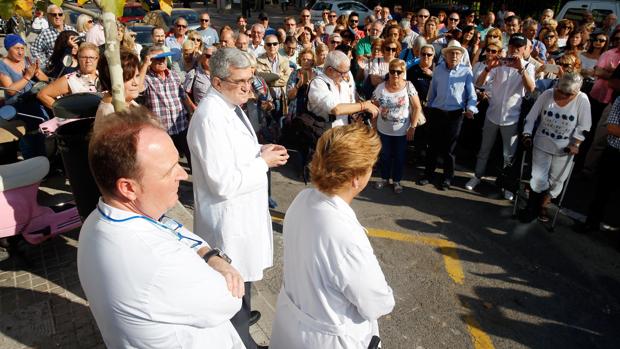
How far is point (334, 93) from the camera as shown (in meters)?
5.23

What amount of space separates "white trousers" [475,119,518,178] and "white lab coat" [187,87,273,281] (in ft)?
14.1

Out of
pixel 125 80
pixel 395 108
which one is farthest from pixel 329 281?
pixel 395 108

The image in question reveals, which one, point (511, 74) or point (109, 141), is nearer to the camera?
point (109, 141)

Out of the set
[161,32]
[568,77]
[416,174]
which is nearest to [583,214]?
[568,77]

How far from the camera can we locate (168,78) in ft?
17.7

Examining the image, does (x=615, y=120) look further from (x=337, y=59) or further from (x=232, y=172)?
(x=232, y=172)

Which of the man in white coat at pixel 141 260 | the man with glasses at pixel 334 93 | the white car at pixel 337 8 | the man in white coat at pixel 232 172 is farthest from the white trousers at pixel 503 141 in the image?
the white car at pixel 337 8

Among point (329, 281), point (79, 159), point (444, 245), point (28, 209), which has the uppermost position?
point (329, 281)

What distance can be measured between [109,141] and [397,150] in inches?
194

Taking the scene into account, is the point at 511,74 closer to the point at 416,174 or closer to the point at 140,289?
the point at 416,174

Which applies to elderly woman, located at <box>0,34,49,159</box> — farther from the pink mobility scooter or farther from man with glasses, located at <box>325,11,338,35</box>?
man with glasses, located at <box>325,11,338,35</box>

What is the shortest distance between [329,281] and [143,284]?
840mm

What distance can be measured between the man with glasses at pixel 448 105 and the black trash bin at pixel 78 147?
430cm

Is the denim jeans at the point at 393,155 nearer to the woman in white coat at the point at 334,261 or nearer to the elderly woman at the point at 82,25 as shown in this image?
the woman in white coat at the point at 334,261
